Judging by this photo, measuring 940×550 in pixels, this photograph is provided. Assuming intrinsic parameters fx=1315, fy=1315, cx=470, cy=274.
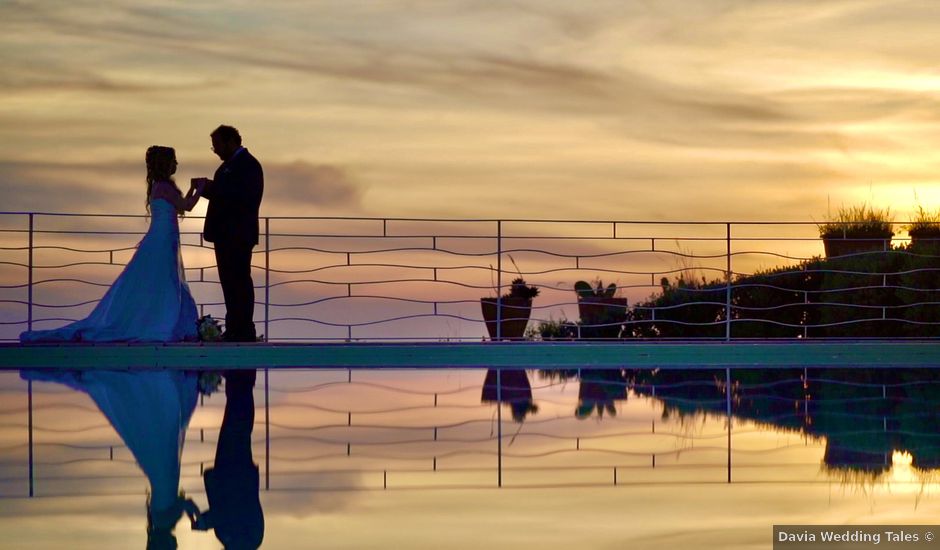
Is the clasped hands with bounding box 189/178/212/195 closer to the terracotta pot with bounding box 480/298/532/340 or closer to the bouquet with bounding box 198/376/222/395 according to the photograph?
the bouquet with bounding box 198/376/222/395

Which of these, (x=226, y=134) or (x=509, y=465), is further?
(x=226, y=134)

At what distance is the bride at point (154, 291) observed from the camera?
7.14 metres

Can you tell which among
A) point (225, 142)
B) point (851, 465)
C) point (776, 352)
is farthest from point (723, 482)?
point (776, 352)

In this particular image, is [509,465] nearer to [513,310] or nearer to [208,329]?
[208,329]

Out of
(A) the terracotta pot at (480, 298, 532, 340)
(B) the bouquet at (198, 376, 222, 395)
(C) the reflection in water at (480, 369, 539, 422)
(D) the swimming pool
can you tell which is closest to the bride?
(B) the bouquet at (198, 376, 222, 395)

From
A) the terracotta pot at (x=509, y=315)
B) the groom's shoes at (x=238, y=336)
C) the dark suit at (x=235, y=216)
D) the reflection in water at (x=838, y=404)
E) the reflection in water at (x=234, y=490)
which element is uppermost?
the dark suit at (x=235, y=216)

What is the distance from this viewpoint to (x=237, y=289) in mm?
7160

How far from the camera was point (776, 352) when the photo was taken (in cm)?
788

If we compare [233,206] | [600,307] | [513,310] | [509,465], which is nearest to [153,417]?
[509,465]

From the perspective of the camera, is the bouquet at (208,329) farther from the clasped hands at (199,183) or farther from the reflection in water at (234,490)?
the reflection in water at (234,490)

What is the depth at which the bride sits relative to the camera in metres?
7.14

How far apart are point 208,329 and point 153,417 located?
317 cm

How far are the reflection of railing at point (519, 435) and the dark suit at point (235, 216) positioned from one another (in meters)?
0.98

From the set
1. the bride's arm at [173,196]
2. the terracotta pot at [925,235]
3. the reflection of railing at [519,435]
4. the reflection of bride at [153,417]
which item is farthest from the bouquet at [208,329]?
the terracotta pot at [925,235]
